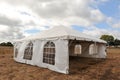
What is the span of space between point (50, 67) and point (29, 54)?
3.36 m

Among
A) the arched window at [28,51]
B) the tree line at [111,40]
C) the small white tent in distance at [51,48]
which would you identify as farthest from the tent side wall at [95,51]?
the tree line at [111,40]

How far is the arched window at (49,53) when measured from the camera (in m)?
10.3

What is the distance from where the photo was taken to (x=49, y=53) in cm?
1056

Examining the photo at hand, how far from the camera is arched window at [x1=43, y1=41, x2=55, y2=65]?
33.7ft

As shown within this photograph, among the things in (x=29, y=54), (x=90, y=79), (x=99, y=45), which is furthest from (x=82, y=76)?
(x=99, y=45)

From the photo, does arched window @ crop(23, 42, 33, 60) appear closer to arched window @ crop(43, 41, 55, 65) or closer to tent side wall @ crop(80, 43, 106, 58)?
arched window @ crop(43, 41, 55, 65)

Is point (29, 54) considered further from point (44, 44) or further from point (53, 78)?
point (53, 78)

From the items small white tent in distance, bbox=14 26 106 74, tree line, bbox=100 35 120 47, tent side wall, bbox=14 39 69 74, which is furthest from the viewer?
tree line, bbox=100 35 120 47

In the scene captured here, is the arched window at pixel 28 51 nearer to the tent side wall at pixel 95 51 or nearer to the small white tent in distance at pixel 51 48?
the small white tent in distance at pixel 51 48

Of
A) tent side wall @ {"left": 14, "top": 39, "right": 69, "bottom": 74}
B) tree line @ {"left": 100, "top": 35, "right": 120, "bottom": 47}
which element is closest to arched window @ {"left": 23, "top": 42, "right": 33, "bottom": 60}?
tent side wall @ {"left": 14, "top": 39, "right": 69, "bottom": 74}

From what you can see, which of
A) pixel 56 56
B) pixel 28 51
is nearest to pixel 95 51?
pixel 28 51

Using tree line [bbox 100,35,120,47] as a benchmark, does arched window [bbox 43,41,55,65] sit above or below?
below

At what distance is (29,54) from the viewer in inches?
511

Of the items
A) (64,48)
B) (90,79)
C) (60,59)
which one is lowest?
(90,79)
